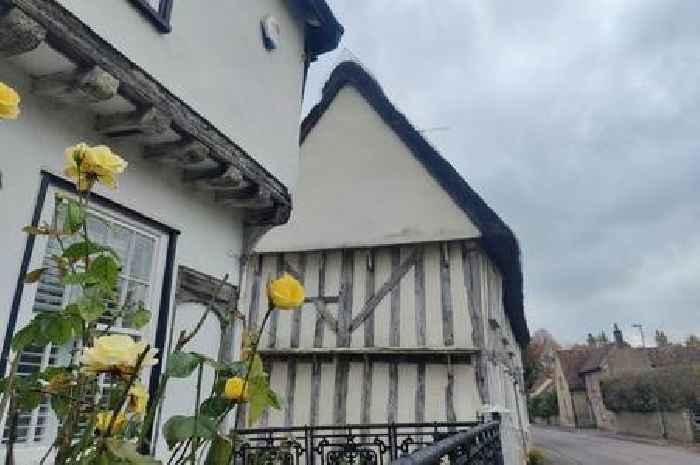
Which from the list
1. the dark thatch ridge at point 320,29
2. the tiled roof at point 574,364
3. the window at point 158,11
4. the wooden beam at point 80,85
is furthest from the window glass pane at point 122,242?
the tiled roof at point 574,364

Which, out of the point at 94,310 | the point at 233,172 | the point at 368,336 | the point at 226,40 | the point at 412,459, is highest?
the point at 226,40

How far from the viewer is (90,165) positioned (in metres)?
1.15

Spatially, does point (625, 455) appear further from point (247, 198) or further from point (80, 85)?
point (80, 85)

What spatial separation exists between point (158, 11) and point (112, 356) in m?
3.07

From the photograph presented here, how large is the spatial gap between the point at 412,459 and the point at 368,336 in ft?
22.4

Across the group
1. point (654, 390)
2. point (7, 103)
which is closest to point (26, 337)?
point (7, 103)

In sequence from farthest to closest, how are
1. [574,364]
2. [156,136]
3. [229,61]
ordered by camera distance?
[574,364] < [229,61] < [156,136]

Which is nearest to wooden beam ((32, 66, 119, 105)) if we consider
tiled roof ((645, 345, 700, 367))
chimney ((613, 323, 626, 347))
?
tiled roof ((645, 345, 700, 367))

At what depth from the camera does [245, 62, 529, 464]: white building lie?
7367 mm

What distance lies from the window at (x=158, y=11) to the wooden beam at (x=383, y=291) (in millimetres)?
5430

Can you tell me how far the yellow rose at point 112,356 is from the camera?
2.93ft

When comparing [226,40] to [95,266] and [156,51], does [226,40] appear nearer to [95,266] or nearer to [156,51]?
[156,51]

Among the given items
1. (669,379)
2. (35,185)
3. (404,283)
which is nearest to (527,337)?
(669,379)

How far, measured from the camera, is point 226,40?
13.1 feet
